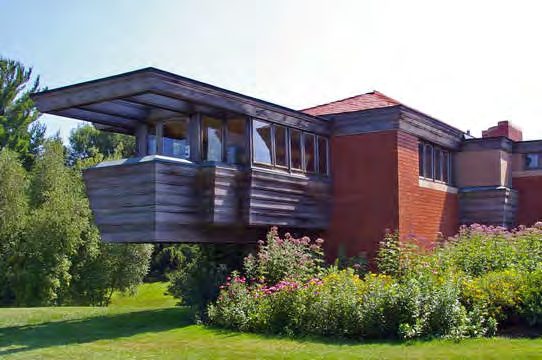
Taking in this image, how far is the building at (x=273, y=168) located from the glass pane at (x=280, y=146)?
40mm

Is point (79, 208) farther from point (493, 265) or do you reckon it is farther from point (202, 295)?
point (493, 265)

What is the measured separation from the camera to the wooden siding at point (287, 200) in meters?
15.5

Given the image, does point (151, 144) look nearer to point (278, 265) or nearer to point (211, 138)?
point (211, 138)

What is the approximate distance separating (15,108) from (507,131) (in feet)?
81.7

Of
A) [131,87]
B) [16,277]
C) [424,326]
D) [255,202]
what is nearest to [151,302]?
[16,277]

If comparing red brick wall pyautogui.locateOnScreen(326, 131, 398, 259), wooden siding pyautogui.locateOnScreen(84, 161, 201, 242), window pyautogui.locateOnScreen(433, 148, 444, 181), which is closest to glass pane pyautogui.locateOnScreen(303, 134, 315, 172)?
red brick wall pyautogui.locateOnScreen(326, 131, 398, 259)

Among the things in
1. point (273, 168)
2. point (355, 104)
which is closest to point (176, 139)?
point (273, 168)

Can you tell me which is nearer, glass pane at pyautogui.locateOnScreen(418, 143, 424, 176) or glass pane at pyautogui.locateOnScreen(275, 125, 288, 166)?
glass pane at pyautogui.locateOnScreen(275, 125, 288, 166)

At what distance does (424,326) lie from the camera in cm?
1060

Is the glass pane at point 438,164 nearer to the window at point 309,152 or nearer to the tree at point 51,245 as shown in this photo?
the window at point 309,152

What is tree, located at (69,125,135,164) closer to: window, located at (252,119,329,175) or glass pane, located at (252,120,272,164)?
window, located at (252,119,329,175)

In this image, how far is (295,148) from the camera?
1742 cm

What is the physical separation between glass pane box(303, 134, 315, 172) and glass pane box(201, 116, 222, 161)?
3.13 m

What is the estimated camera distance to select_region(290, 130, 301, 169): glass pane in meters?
17.3
